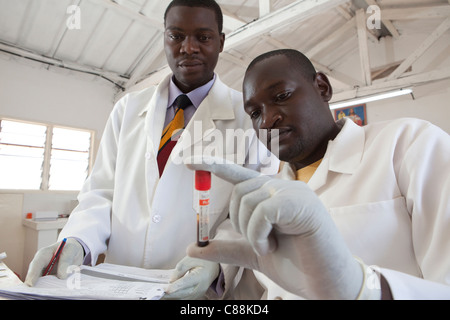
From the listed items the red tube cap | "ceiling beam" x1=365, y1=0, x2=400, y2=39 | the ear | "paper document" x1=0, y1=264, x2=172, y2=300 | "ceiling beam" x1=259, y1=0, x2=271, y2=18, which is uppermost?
"ceiling beam" x1=365, y1=0, x2=400, y2=39

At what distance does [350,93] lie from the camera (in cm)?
454

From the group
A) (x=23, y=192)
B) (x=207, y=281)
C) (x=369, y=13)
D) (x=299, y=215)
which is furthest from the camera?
(x=369, y=13)

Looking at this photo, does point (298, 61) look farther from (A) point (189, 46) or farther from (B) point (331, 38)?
(B) point (331, 38)

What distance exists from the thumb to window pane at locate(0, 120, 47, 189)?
14.5 ft

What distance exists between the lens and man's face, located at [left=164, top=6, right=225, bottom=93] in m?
1.06

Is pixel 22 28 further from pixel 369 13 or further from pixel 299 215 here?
pixel 369 13

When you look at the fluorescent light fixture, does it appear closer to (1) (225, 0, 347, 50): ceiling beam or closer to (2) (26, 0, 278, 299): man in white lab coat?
(1) (225, 0, 347, 50): ceiling beam

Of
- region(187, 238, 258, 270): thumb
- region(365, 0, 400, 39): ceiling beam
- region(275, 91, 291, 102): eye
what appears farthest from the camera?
region(365, 0, 400, 39): ceiling beam

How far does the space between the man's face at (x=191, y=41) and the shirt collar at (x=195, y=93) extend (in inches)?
2.5

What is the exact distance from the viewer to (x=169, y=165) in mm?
1037

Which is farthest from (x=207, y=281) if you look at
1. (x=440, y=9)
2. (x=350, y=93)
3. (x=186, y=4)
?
(x=440, y=9)

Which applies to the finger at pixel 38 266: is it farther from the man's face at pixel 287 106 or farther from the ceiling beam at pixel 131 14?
the ceiling beam at pixel 131 14

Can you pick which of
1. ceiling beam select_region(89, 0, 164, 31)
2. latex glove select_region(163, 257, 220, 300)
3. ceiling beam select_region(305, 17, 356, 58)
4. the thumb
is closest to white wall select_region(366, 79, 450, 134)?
ceiling beam select_region(305, 17, 356, 58)
